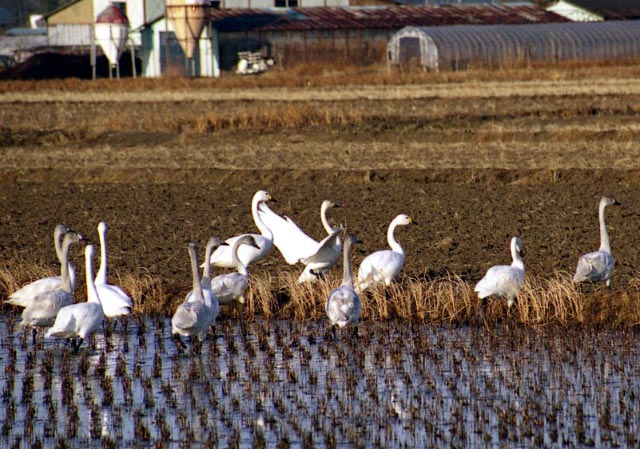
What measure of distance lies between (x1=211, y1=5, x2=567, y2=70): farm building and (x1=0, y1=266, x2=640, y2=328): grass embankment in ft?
134

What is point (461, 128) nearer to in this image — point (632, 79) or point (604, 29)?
point (632, 79)

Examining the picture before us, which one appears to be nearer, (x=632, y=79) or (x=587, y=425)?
(x=587, y=425)

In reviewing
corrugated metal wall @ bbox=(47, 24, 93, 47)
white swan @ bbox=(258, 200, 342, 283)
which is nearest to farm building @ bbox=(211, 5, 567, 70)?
corrugated metal wall @ bbox=(47, 24, 93, 47)

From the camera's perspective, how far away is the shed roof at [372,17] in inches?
2036

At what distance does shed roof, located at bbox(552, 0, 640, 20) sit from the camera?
2249 inches

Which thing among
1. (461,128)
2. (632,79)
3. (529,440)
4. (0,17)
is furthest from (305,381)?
(0,17)

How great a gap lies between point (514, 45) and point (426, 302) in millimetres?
38084

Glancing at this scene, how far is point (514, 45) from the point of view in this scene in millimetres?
46438

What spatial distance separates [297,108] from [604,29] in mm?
24357

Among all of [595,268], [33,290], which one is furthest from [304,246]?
[595,268]

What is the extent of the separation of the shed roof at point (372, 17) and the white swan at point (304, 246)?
39830mm

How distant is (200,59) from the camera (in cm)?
5181

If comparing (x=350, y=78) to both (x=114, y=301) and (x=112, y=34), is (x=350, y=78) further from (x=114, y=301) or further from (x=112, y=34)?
(x=114, y=301)

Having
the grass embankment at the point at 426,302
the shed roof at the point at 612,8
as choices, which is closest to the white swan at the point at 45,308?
the grass embankment at the point at 426,302
